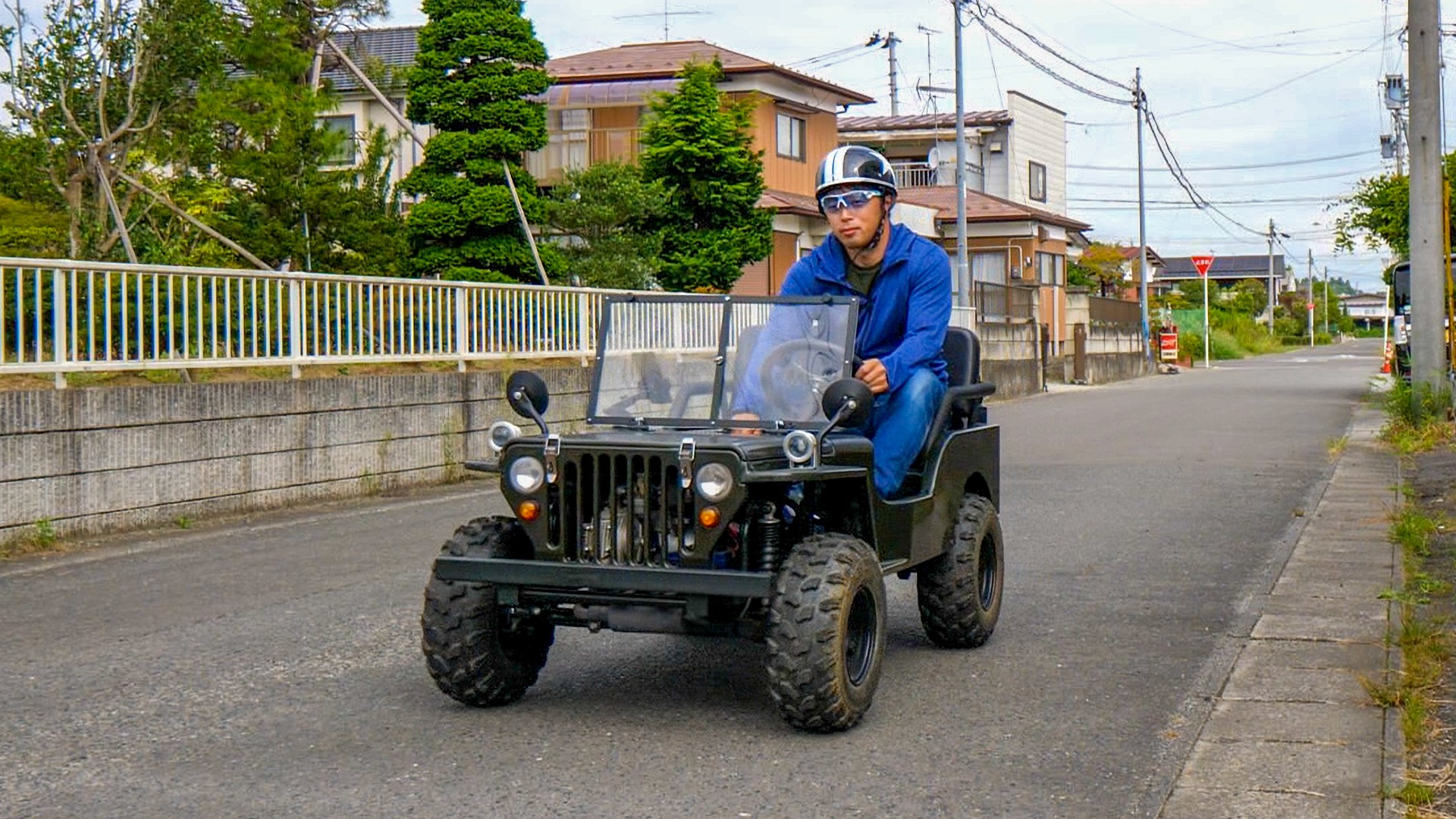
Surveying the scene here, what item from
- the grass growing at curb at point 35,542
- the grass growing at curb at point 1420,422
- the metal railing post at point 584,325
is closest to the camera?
the grass growing at curb at point 35,542

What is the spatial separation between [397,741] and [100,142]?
476 inches

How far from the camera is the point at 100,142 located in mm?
15055

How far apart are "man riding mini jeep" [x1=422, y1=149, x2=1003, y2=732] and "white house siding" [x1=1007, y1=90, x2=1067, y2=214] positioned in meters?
48.0

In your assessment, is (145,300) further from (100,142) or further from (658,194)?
(658,194)

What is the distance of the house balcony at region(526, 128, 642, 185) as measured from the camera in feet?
105

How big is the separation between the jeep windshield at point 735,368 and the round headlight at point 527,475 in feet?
2.11

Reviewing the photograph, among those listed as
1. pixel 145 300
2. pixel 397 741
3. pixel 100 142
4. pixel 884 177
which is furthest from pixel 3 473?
pixel 100 142

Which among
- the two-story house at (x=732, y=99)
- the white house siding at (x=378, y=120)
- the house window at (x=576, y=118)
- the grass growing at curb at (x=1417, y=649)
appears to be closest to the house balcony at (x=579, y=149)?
the two-story house at (x=732, y=99)

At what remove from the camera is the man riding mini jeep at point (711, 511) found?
4.60 metres

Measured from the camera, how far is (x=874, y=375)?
539cm

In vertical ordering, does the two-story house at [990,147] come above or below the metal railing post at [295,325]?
above

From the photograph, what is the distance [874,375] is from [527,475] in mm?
1312

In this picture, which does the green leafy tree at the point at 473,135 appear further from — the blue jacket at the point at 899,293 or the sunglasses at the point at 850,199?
the sunglasses at the point at 850,199

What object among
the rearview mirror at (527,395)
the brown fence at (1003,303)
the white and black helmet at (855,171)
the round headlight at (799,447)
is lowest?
the round headlight at (799,447)
